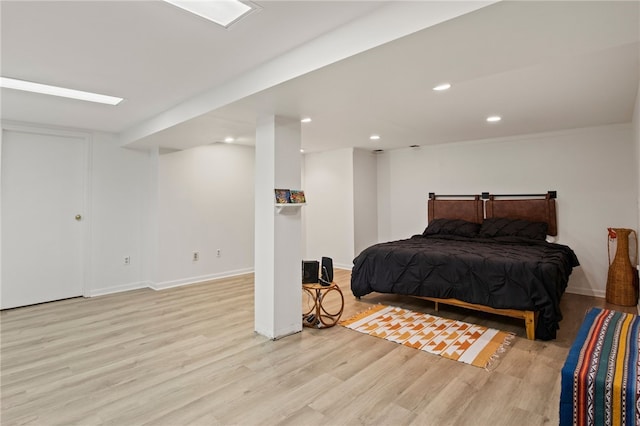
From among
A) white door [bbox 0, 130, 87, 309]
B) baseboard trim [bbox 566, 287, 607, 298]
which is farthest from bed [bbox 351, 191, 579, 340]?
white door [bbox 0, 130, 87, 309]

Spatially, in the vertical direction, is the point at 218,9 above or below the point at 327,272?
above

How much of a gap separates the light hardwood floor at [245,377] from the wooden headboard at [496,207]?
5.41 feet

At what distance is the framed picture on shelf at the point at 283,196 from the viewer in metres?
3.15

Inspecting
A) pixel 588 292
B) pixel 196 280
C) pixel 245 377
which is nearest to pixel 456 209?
pixel 588 292

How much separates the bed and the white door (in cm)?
383

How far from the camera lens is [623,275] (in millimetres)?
4117

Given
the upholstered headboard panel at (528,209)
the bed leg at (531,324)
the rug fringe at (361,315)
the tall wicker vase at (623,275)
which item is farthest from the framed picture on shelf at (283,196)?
the tall wicker vase at (623,275)

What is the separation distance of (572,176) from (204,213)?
17.8 feet

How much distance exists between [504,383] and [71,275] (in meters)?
5.15

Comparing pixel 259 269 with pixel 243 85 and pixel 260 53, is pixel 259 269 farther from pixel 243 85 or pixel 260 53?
pixel 260 53

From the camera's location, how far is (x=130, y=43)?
2.28 metres

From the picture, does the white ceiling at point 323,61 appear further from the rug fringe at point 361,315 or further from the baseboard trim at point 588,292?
the baseboard trim at point 588,292

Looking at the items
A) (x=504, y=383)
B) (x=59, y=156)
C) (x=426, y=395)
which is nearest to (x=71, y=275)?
(x=59, y=156)

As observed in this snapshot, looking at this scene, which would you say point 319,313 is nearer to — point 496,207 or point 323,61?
point 323,61
